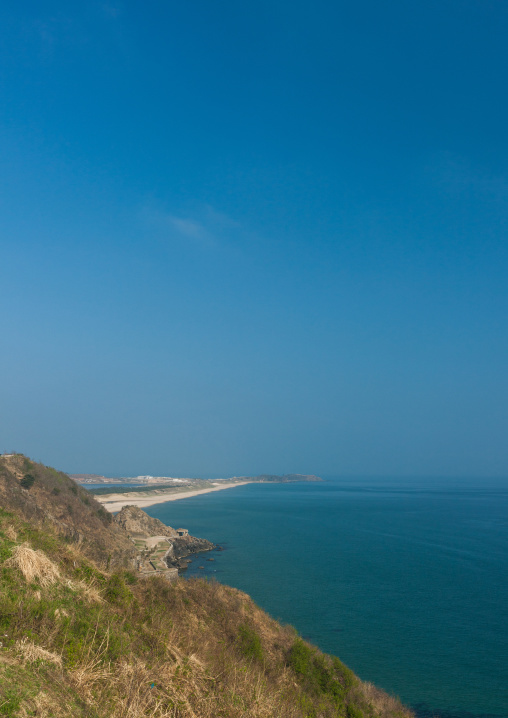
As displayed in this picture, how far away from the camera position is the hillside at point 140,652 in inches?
295

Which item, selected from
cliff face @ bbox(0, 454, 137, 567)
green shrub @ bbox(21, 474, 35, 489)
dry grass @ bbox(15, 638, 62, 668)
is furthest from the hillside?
green shrub @ bbox(21, 474, 35, 489)

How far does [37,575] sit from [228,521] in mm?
94368

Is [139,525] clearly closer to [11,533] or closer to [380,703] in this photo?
[380,703]

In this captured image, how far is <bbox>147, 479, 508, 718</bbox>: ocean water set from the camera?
87.4 feet

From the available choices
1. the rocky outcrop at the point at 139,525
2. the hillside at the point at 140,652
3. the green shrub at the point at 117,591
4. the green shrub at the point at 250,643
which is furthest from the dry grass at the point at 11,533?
the rocky outcrop at the point at 139,525

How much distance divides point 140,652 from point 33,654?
149 inches

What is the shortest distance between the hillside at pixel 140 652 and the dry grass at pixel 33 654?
0.07ft

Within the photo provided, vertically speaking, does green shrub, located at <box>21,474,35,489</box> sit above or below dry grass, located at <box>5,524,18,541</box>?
below

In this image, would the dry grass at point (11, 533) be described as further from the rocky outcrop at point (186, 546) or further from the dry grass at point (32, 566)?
the rocky outcrop at point (186, 546)

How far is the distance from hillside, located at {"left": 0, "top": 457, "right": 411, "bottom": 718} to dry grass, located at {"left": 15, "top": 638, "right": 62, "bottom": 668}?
0.07 feet

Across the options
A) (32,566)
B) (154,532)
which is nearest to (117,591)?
(32,566)

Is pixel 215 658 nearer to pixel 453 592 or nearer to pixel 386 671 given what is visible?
pixel 386 671

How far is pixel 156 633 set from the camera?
1266 cm

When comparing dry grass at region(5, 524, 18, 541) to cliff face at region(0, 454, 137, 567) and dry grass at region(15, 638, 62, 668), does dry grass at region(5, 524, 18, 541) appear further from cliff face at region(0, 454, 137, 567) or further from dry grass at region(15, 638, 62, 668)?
cliff face at region(0, 454, 137, 567)
